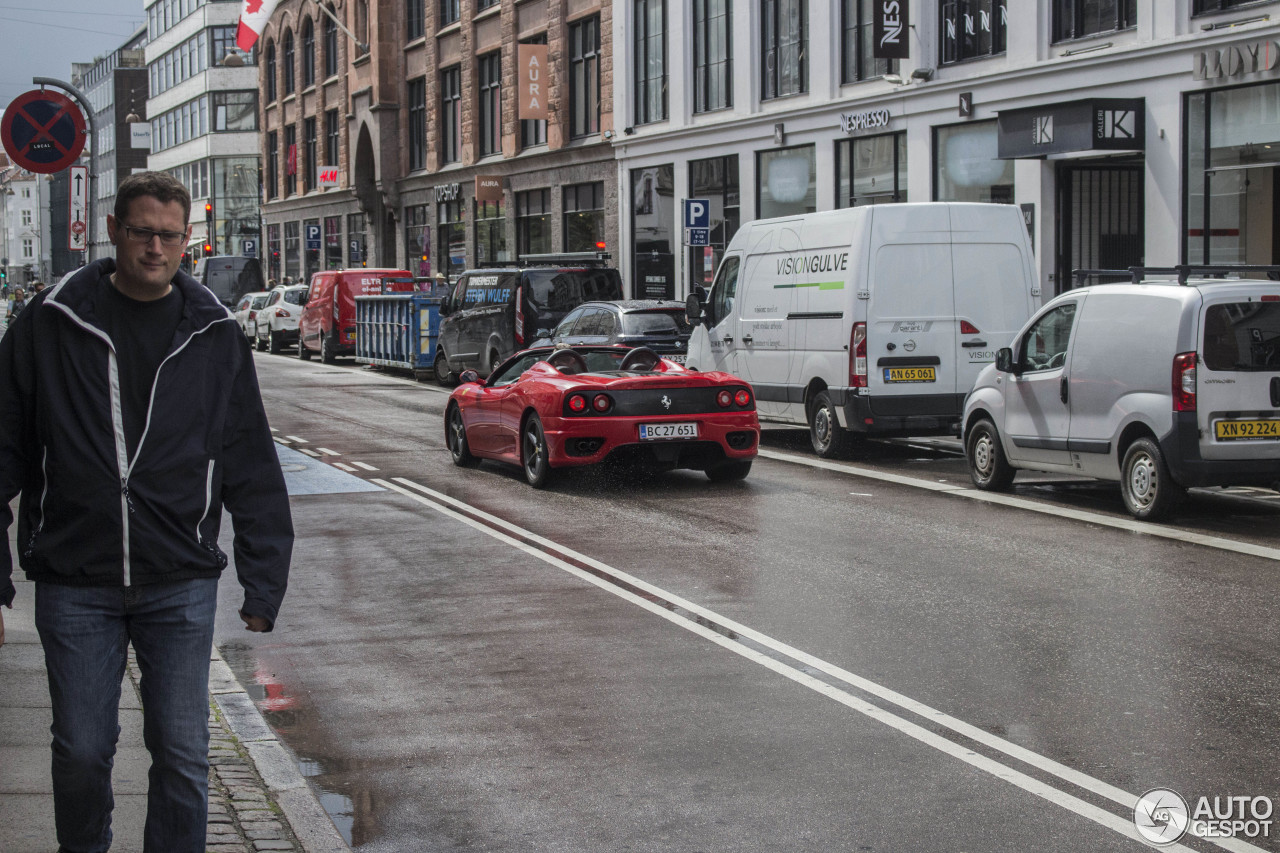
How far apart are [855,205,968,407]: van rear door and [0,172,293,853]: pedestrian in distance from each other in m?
12.3

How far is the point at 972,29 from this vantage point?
83.7 ft

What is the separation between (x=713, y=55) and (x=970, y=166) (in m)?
9.93

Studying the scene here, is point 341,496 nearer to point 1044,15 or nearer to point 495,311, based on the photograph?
point 495,311

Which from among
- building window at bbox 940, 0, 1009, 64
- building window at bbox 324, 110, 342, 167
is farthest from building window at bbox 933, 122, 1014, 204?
building window at bbox 324, 110, 342, 167

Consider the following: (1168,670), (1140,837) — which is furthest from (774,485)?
(1140,837)

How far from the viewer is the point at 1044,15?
23.7m

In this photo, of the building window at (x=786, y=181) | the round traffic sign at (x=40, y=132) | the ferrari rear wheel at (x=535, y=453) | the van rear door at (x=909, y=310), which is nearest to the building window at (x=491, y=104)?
the building window at (x=786, y=181)

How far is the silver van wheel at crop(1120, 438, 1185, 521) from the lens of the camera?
11.4 m

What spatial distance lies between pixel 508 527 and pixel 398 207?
44.4m

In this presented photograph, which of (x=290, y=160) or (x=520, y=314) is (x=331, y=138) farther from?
(x=520, y=314)

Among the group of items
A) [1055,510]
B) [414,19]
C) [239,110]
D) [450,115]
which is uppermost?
[239,110]

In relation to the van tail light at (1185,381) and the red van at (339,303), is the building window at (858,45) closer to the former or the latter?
the red van at (339,303)

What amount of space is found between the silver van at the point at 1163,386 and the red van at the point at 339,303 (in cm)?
2468

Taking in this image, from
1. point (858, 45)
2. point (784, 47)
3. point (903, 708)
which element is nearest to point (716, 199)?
point (784, 47)
